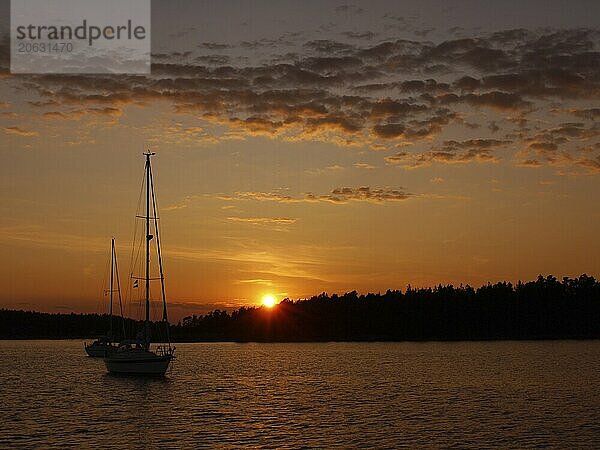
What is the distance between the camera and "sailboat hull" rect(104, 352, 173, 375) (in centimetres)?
7769

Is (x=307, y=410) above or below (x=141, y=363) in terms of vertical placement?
below

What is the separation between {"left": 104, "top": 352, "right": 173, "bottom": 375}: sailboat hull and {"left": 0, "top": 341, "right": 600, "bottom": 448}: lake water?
1575 millimetres

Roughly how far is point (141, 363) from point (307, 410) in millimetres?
23984

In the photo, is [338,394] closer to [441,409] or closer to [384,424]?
[441,409]

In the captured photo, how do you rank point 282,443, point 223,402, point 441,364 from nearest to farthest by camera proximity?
point 282,443
point 223,402
point 441,364

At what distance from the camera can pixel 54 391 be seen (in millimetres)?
78188

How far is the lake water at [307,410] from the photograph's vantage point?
45.8m

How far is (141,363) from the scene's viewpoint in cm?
7812

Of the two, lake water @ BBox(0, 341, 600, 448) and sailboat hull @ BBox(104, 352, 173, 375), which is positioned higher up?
sailboat hull @ BBox(104, 352, 173, 375)

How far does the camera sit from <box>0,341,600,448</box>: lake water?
45.8 m

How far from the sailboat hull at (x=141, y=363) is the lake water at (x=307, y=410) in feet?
5.17

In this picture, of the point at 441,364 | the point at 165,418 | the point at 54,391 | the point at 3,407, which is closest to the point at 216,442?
the point at 165,418

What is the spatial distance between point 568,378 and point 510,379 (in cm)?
696

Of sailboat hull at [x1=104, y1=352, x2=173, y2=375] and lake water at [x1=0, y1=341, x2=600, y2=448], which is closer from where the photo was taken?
lake water at [x1=0, y1=341, x2=600, y2=448]
